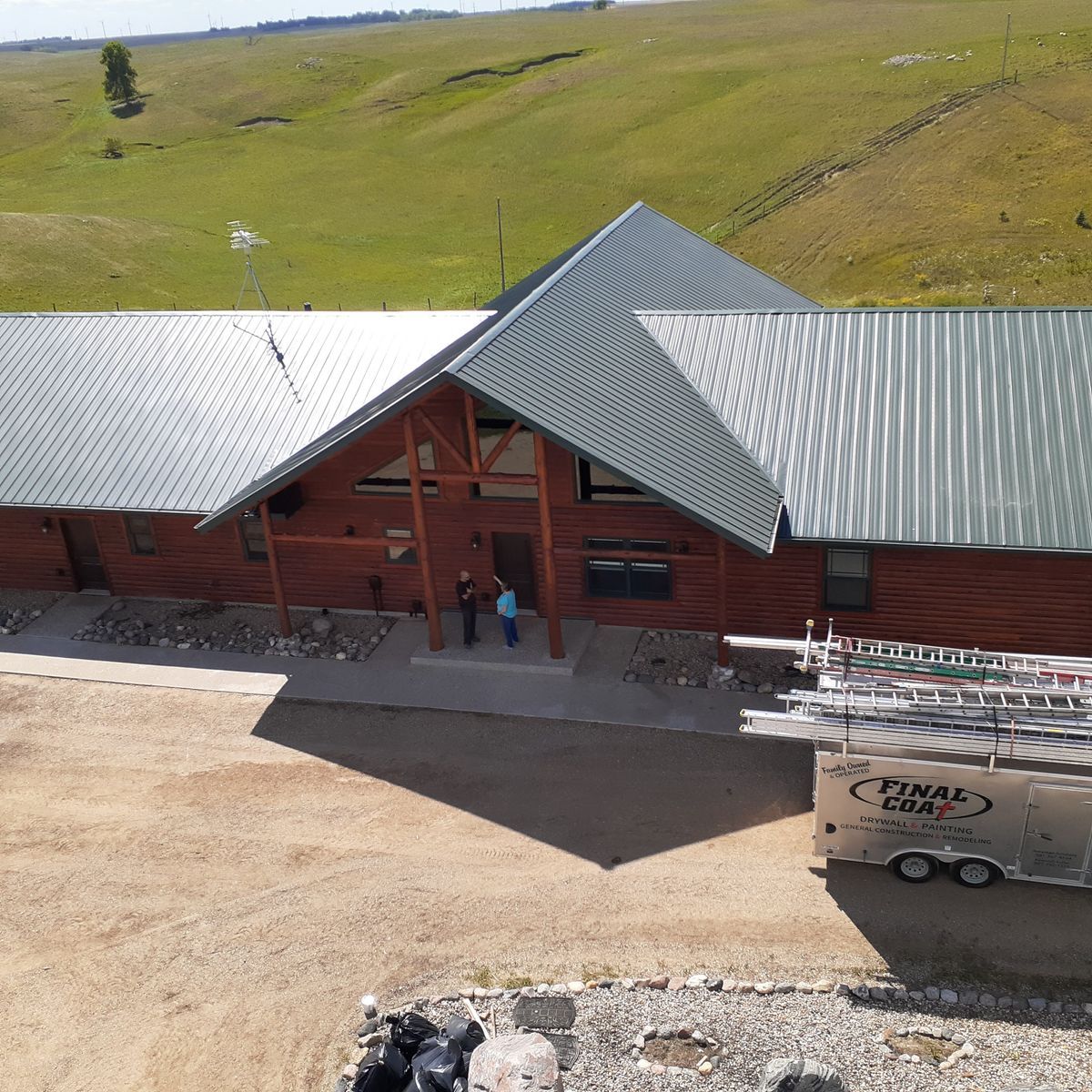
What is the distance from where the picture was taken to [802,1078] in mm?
10664

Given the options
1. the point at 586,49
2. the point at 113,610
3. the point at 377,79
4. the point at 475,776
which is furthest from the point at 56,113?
the point at 475,776

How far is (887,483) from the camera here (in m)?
18.0

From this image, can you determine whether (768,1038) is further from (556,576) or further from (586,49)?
(586,49)

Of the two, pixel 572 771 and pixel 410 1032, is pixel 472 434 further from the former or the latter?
pixel 410 1032

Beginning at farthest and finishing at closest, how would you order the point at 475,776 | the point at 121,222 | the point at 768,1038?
1. the point at 121,222
2. the point at 475,776
3. the point at 768,1038

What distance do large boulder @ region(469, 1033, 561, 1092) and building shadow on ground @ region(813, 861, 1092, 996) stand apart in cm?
468

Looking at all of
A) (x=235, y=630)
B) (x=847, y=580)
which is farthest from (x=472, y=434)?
(x=235, y=630)

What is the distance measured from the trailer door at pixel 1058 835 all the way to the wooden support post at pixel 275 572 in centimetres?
1448

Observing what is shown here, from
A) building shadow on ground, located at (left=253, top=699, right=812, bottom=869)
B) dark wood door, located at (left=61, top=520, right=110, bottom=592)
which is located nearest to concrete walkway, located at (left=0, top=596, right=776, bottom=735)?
building shadow on ground, located at (left=253, top=699, right=812, bottom=869)

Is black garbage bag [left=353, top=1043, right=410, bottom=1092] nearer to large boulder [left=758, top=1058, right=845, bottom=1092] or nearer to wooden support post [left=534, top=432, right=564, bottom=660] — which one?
large boulder [left=758, top=1058, right=845, bottom=1092]

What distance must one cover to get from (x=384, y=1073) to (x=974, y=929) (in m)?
7.55

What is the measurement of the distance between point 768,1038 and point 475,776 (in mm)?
6632

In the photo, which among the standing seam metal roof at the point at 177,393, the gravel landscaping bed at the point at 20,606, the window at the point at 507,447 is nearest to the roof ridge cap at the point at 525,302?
the window at the point at 507,447

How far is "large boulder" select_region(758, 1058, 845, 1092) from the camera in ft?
35.0
